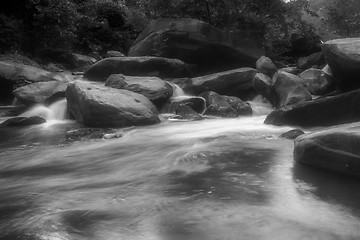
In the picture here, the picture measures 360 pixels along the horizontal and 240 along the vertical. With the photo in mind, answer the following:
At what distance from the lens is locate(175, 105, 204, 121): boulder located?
9.53 metres

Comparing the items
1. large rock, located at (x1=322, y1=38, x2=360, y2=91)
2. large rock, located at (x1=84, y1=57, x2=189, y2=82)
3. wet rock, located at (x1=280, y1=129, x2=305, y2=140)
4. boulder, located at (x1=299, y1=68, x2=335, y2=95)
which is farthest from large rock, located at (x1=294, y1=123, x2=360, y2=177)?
large rock, located at (x1=84, y1=57, x2=189, y2=82)

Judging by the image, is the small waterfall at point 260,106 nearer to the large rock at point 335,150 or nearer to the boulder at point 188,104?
the boulder at point 188,104

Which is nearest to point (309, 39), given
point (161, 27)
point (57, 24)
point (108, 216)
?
point (161, 27)

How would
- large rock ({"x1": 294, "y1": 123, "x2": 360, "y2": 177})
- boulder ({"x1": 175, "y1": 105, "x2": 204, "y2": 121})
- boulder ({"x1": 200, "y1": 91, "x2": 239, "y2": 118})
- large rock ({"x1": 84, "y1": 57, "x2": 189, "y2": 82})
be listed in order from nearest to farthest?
large rock ({"x1": 294, "y1": 123, "x2": 360, "y2": 177})
boulder ({"x1": 175, "y1": 105, "x2": 204, "y2": 121})
boulder ({"x1": 200, "y1": 91, "x2": 239, "y2": 118})
large rock ({"x1": 84, "y1": 57, "x2": 189, "y2": 82})

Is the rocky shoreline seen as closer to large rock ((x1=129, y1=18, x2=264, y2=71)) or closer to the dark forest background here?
large rock ((x1=129, y1=18, x2=264, y2=71))

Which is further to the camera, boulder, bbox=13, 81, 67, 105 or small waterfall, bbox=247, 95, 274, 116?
boulder, bbox=13, 81, 67, 105

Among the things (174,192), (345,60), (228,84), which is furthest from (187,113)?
(174,192)

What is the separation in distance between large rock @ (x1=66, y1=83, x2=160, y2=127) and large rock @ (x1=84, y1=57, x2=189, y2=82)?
3180 millimetres

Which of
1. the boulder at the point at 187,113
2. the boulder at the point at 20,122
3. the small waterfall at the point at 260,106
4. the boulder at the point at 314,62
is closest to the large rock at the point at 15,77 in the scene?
the boulder at the point at 20,122

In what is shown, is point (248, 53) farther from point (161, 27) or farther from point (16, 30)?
point (16, 30)

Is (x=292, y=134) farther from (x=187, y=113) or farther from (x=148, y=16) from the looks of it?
(x=148, y=16)

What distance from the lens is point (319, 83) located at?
9875 millimetres

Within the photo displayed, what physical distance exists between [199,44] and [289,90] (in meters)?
4.89

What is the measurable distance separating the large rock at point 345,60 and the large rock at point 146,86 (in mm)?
4206
